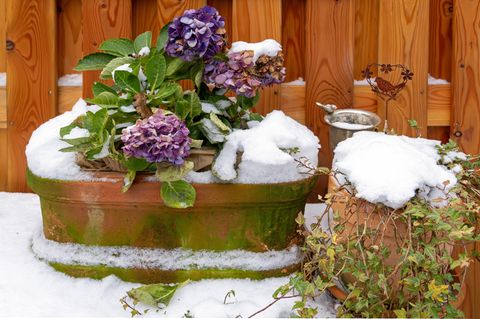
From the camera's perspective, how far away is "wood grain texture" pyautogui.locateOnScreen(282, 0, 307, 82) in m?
2.26

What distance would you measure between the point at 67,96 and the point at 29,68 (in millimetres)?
152

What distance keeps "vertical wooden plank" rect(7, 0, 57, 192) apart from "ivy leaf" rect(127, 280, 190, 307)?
861mm

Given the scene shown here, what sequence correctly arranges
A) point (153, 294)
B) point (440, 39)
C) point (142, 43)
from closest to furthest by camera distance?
point (153, 294), point (142, 43), point (440, 39)

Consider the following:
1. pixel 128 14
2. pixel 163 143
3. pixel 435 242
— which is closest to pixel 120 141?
pixel 163 143

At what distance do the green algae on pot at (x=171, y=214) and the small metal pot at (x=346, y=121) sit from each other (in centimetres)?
27

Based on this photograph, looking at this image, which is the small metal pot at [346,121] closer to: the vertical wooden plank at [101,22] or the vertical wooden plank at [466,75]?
the vertical wooden plank at [466,75]

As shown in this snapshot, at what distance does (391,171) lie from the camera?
5.00 feet

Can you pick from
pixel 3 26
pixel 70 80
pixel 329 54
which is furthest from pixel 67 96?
pixel 329 54

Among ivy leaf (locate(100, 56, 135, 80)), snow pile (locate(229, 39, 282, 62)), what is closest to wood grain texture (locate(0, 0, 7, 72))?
ivy leaf (locate(100, 56, 135, 80))

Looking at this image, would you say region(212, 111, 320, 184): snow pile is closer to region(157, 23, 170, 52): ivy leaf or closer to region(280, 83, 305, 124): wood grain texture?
region(157, 23, 170, 52): ivy leaf

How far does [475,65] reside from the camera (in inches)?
88.3

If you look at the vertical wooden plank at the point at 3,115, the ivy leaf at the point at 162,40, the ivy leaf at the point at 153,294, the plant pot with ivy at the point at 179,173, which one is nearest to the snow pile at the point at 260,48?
the plant pot with ivy at the point at 179,173

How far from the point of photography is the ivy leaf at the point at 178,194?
163cm

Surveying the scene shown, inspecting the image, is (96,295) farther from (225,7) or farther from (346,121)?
(225,7)
